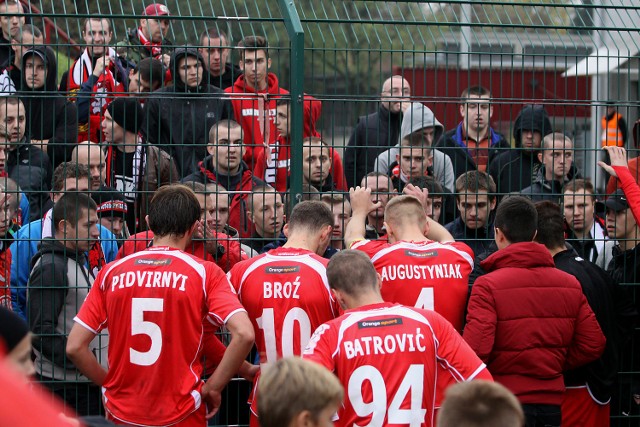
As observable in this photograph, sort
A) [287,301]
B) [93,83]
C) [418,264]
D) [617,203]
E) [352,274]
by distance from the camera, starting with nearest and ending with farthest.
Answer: [352,274] → [287,301] → [418,264] → [617,203] → [93,83]

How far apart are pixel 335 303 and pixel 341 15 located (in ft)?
30.1

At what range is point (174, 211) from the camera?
17.1ft

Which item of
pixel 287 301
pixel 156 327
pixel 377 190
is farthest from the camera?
pixel 377 190

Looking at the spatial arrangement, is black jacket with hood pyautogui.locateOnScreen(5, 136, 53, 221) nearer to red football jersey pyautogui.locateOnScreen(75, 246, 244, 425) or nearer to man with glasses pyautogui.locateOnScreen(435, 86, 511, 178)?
red football jersey pyautogui.locateOnScreen(75, 246, 244, 425)

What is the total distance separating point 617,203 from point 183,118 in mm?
3081

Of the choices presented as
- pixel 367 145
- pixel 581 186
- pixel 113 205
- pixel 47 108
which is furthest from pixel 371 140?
pixel 47 108

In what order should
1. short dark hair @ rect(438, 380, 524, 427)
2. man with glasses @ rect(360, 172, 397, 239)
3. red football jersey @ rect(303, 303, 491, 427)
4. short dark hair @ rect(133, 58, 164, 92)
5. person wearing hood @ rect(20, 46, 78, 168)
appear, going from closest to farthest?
short dark hair @ rect(438, 380, 524, 427) → red football jersey @ rect(303, 303, 491, 427) → person wearing hood @ rect(20, 46, 78, 168) → man with glasses @ rect(360, 172, 397, 239) → short dark hair @ rect(133, 58, 164, 92)

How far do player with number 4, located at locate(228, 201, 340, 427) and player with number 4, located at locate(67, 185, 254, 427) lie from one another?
0.73 ft

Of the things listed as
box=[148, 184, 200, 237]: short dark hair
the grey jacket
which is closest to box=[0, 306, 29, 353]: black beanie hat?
box=[148, 184, 200, 237]: short dark hair

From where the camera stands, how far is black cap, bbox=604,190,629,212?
21.2ft

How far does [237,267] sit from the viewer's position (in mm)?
5398

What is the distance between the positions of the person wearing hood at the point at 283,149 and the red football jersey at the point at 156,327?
123cm

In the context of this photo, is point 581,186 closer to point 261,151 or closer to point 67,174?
point 261,151

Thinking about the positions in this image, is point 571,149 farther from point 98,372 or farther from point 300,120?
point 98,372
